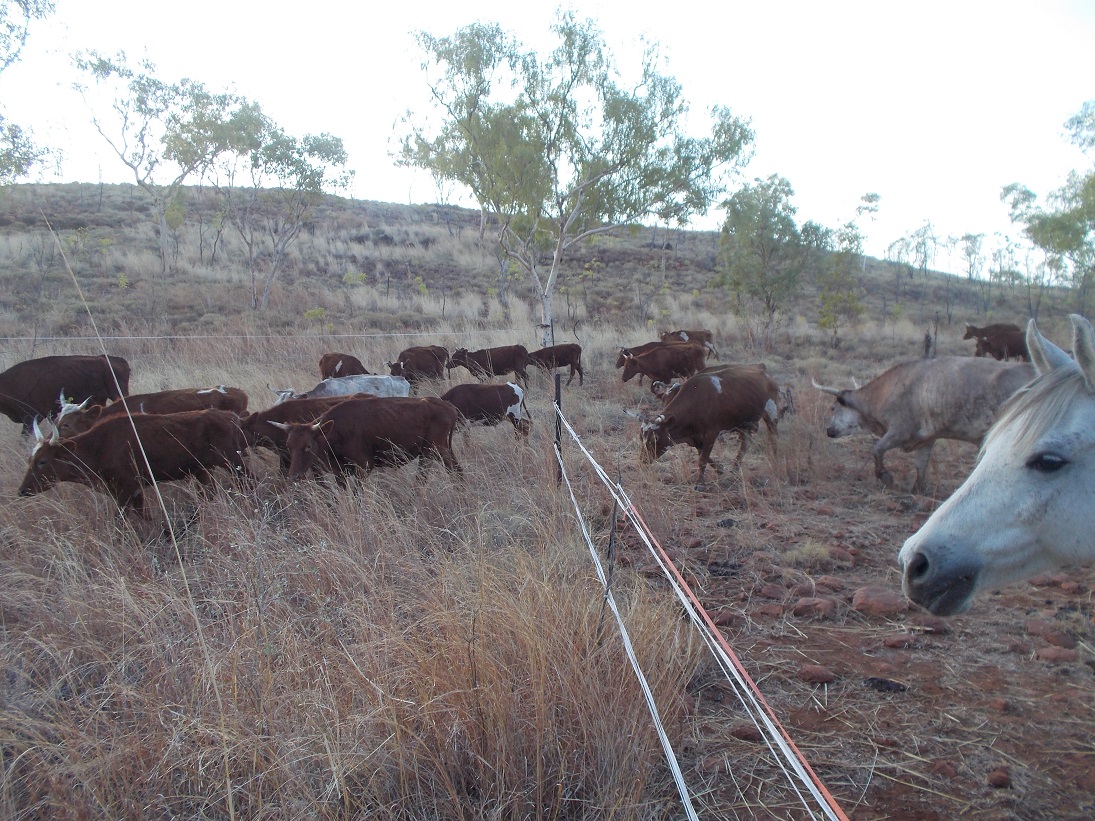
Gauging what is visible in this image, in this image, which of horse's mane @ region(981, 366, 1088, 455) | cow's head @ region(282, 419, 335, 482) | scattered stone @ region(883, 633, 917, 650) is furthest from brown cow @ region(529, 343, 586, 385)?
horse's mane @ region(981, 366, 1088, 455)

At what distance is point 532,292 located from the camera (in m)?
35.8

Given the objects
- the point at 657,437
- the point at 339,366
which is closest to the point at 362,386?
the point at 339,366

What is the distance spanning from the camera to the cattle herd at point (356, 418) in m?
6.58

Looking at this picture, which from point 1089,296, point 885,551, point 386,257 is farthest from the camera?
point 386,257

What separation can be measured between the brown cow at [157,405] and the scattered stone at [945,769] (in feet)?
26.8

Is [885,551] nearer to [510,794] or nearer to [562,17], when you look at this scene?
[510,794]

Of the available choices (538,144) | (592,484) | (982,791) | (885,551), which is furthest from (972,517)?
(538,144)

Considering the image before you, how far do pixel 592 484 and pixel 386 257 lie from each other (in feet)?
114

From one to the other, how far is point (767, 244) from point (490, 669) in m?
26.2

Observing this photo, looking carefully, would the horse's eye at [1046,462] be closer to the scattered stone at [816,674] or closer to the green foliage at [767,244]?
the scattered stone at [816,674]

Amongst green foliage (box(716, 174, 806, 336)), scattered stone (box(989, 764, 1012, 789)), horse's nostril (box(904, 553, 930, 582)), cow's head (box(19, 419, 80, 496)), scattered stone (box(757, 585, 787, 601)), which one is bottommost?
scattered stone (box(757, 585, 787, 601))

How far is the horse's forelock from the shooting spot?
8.39 ft

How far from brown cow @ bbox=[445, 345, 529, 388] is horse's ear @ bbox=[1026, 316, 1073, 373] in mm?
13072

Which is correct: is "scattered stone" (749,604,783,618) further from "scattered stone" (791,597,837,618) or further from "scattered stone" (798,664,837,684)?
"scattered stone" (798,664,837,684)
